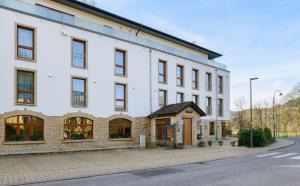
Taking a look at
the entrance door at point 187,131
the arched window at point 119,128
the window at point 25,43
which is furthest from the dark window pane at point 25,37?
the entrance door at point 187,131

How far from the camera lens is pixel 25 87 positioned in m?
18.3

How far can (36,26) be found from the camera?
18.8m

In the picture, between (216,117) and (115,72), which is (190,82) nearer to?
(216,117)

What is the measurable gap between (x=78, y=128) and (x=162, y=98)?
31.5ft

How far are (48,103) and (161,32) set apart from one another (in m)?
16.3

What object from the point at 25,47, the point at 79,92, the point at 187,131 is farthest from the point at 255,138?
the point at 25,47

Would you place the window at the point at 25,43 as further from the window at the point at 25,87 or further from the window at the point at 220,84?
the window at the point at 220,84

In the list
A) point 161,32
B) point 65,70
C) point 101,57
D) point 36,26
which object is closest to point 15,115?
point 65,70

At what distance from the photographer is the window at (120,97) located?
23.5m

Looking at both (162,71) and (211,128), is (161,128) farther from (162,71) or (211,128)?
(211,128)

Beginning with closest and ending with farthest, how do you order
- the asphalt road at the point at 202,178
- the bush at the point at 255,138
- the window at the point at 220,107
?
1. the asphalt road at the point at 202,178
2. the bush at the point at 255,138
3. the window at the point at 220,107

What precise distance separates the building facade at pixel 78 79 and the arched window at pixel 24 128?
61 mm

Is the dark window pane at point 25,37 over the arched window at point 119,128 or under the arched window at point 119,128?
over

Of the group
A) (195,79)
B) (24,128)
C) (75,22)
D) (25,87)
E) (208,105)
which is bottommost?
(24,128)
